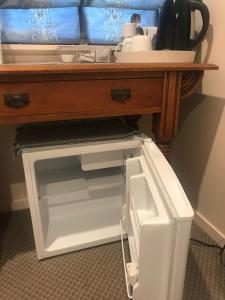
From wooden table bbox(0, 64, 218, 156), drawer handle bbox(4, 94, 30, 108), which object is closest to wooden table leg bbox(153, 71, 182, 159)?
wooden table bbox(0, 64, 218, 156)

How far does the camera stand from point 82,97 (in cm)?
85

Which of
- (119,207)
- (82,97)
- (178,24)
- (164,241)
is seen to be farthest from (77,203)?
(178,24)

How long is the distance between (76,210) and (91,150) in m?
0.48

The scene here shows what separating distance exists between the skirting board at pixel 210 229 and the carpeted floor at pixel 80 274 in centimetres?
3

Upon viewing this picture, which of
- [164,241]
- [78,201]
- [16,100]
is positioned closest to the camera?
[164,241]

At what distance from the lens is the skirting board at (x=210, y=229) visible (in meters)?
1.16

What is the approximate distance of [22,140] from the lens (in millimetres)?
961

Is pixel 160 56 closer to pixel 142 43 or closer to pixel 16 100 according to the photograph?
pixel 142 43

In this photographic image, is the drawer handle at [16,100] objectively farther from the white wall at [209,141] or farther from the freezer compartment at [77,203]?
the white wall at [209,141]

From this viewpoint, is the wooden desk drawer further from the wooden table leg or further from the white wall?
the white wall

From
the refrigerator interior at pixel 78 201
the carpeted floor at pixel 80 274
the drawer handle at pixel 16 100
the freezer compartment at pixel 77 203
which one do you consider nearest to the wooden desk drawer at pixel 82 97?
the drawer handle at pixel 16 100

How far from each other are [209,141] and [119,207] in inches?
21.5

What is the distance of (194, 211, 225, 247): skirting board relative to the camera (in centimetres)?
116

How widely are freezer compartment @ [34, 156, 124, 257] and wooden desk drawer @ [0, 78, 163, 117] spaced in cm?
44
